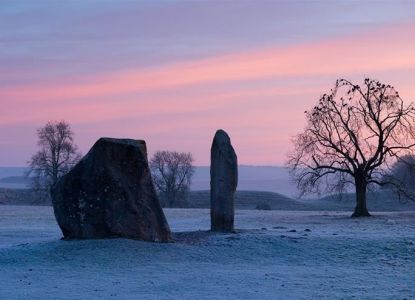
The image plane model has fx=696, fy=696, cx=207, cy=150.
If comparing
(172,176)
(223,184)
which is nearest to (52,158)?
(172,176)

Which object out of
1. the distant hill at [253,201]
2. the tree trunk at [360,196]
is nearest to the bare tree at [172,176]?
the distant hill at [253,201]

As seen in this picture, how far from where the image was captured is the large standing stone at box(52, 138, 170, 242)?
1953 cm

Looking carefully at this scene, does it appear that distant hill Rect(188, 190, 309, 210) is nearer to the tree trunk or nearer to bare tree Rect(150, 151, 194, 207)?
bare tree Rect(150, 151, 194, 207)

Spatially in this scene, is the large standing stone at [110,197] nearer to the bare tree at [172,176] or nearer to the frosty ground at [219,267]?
the frosty ground at [219,267]

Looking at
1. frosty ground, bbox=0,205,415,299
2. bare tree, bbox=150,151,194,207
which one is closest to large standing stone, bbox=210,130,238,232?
frosty ground, bbox=0,205,415,299

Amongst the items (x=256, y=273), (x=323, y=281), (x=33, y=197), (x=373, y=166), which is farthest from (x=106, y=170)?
(x=33, y=197)

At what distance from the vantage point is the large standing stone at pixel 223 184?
904 inches

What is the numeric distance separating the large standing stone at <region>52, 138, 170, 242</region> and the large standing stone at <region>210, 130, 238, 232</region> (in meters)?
3.29

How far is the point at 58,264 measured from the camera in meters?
17.7

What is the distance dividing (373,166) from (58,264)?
23.6 metres

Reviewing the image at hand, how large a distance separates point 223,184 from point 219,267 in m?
5.88

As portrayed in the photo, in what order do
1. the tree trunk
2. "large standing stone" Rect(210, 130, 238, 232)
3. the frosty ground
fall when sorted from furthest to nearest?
the tree trunk < "large standing stone" Rect(210, 130, 238, 232) < the frosty ground

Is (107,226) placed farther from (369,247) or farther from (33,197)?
(33,197)

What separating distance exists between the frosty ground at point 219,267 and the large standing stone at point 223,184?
2.42 feet
